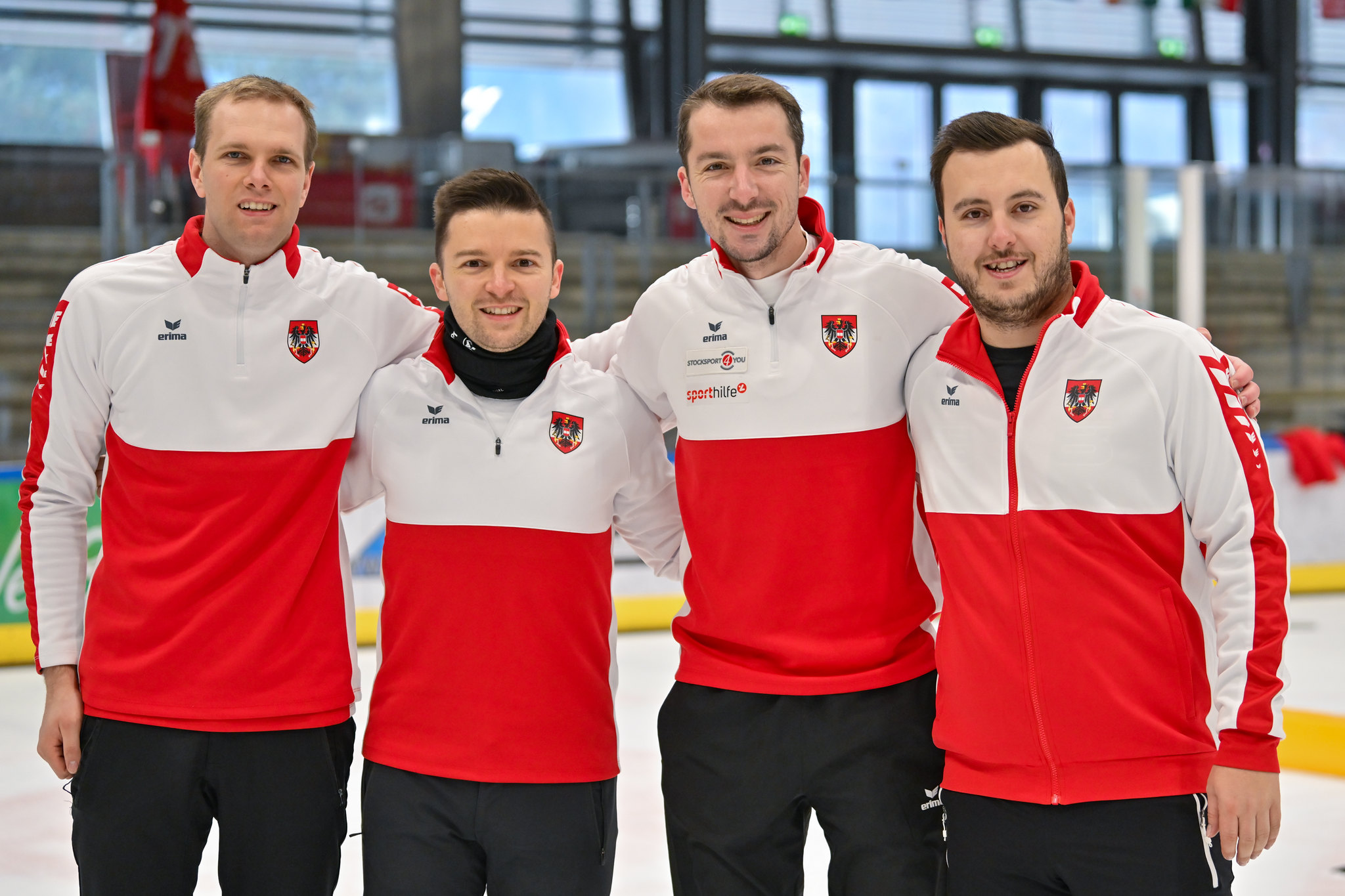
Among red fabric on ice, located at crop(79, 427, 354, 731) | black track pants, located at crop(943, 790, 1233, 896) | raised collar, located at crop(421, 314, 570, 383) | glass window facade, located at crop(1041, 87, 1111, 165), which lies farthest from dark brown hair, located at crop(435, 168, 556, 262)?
glass window facade, located at crop(1041, 87, 1111, 165)

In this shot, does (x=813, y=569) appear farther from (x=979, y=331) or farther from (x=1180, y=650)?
(x=1180, y=650)

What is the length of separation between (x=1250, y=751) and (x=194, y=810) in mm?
1629

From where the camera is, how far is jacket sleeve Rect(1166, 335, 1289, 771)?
6.31 ft

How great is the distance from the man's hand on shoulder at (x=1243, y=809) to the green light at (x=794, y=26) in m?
12.7

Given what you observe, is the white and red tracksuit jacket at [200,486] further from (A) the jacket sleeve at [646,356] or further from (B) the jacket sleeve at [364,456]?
(A) the jacket sleeve at [646,356]

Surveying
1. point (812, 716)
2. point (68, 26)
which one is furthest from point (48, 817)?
point (68, 26)

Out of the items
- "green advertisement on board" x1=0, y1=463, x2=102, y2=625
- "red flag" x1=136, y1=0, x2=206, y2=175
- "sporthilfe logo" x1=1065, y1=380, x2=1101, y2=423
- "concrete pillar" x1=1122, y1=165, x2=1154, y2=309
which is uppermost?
"red flag" x1=136, y1=0, x2=206, y2=175

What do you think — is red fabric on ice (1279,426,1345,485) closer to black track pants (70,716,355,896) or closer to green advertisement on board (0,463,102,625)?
green advertisement on board (0,463,102,625)

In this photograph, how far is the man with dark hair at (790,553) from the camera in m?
2.27

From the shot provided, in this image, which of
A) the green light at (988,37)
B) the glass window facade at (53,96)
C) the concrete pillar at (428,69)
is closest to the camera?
the glass window facade at (53,96)

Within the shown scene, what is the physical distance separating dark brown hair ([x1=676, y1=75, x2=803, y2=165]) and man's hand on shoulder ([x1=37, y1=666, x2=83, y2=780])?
4.54 feet

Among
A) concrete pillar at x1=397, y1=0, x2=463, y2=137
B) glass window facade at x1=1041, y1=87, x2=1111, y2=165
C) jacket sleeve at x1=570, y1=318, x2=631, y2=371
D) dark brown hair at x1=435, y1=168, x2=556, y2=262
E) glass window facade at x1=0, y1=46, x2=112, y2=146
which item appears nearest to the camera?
dark brown hair at x1=435, y1=168, x2=556, y2=262

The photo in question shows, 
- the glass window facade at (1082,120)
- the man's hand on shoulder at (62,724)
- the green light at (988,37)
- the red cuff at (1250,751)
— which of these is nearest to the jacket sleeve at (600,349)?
the man's hand on shoulder at (62,724)

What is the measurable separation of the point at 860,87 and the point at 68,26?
7.53 m
